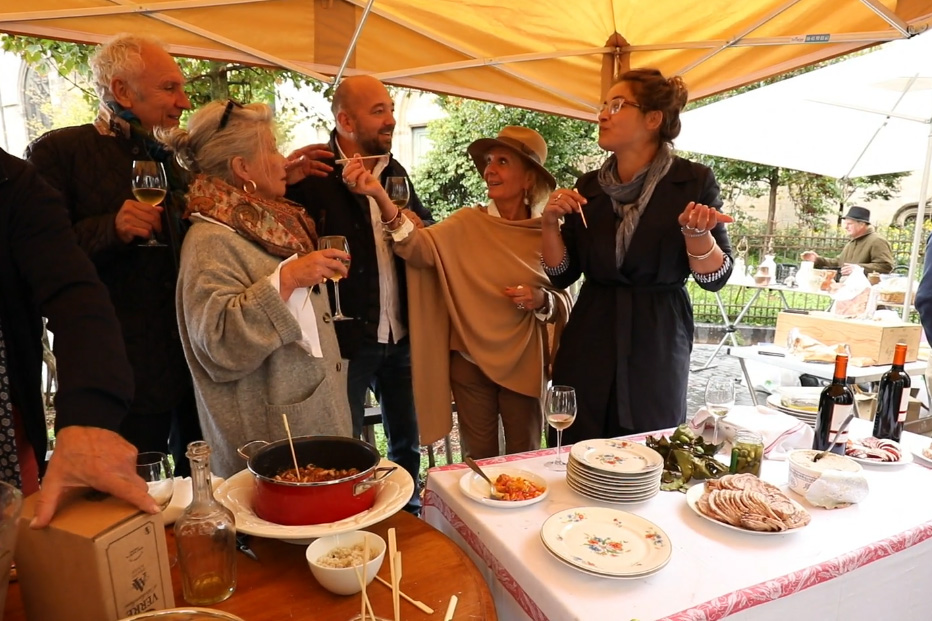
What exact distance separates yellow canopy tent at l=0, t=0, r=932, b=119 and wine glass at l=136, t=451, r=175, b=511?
2.31 meters

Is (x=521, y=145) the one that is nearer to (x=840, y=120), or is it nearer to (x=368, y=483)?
(x=368, y=483)

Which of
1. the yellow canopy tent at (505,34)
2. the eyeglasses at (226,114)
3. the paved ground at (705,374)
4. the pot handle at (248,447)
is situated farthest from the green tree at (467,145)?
the pot handle at (248,447)

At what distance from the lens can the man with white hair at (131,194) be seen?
1980mm

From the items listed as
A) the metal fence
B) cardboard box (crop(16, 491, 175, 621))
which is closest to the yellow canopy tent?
cardboard box (crop(16, 491, 175, 621))

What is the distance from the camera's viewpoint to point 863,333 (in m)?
3.58

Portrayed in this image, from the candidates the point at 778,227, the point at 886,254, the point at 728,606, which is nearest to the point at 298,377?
the point at 728,606

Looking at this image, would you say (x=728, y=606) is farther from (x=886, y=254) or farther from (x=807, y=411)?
(x=886, y=254)

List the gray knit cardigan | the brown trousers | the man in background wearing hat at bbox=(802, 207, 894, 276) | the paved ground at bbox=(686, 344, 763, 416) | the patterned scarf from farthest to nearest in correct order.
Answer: the man in background wearing hat at bbox=(802, 207, 894, 276) < the paved ground at bbox=(686, 344, 763, 416) < the brown trousers < the patterned scarf < the gray knit cardigan

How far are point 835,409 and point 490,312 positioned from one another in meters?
1.41

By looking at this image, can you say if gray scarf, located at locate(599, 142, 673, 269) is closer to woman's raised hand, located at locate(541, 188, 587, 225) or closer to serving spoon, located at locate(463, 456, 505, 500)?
woman's raised hand, located at locate(541, 188, 587, 225)

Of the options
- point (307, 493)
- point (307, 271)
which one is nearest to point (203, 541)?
point (307, 493)

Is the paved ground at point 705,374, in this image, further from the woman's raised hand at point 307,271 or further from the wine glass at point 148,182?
the wine glass at point 148,182

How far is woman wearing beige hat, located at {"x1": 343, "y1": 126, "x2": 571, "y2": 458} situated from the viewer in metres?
2.62

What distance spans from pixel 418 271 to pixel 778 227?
43.0 ft
